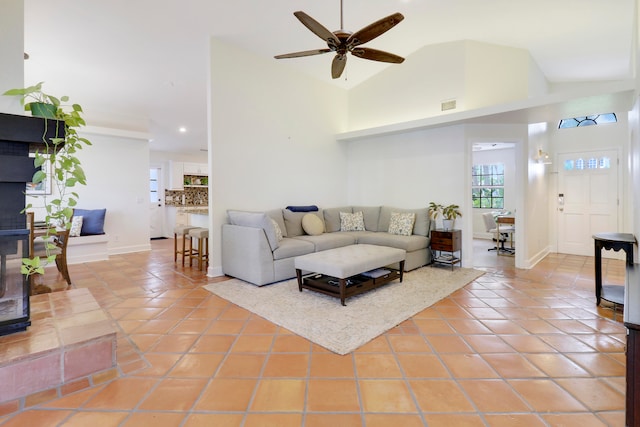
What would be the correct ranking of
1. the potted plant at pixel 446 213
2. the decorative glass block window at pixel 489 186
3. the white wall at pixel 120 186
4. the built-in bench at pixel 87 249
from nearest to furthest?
the potted plant at pixel 446 213
the built-in bench at pixel 87 249
the white wall at pixel 120 186
the decorative glass block window at pixel 489 186

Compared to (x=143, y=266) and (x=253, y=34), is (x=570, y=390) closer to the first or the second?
(x=253, y=34)

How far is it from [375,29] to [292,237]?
3.14 m

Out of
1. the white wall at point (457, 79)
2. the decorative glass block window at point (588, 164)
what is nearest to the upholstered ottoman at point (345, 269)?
the white wall at point (457, 79)

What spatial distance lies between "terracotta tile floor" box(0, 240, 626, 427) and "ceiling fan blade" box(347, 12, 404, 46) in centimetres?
256

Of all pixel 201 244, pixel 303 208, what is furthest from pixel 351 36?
pixel 201 244

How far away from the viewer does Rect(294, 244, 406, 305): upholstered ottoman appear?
126 inches

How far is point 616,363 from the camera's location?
6.73ft

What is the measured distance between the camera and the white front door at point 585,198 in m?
5.53

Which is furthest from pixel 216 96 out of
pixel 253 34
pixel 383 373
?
pixel 383 373

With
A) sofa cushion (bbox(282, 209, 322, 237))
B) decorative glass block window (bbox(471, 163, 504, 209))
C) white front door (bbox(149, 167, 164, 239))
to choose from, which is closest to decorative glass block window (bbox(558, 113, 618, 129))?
decorative glass block window (bbox(471, 163, 504, 209))

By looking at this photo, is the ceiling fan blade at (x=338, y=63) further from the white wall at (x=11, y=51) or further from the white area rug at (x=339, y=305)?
the white area rug at (x=339, y=305)

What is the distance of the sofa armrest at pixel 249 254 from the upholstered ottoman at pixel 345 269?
490mm

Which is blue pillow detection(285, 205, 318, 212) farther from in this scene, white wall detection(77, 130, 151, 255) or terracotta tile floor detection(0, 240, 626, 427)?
white wall detection(77, 130, 151, 255)

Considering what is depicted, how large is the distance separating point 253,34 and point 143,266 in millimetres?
3967
